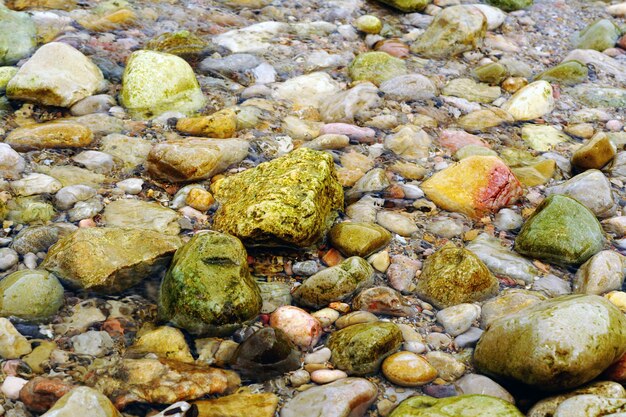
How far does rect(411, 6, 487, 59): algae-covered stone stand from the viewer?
6641mm

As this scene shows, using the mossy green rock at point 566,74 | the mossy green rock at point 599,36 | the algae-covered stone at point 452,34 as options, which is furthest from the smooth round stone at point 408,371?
the mossy green rock at point 599,36

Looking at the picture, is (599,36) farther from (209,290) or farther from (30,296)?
(30,296)

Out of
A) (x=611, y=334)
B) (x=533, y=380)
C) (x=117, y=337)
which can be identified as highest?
(x=611, y=334)

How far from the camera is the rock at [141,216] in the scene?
3.89m

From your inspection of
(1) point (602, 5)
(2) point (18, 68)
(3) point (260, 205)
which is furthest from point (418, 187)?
(1) point (602, 5)

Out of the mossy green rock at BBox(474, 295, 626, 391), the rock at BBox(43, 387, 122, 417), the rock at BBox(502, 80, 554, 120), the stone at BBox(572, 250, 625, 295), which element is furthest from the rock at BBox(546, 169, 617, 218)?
the rock at BBox(43, 387, 122, 417)

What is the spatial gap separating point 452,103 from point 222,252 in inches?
125

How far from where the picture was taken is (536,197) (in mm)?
4508

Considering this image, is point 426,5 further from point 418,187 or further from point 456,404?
point 456,404

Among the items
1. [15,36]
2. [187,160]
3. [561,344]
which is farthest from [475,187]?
[15,36]

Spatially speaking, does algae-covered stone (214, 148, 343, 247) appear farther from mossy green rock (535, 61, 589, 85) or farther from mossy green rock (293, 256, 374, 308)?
mossy green rock (535, 61, 589, 85)

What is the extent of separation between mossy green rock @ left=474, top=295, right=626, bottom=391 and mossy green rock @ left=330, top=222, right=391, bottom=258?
1.11 m

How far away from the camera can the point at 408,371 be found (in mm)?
2961

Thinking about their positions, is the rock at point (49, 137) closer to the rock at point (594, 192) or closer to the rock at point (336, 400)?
the rock at point (336, 400)
